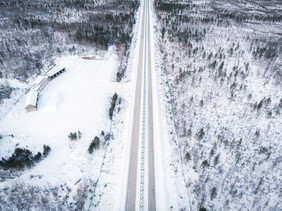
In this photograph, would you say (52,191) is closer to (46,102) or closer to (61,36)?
(46,102)

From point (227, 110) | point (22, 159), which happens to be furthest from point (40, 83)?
point (227, 110)

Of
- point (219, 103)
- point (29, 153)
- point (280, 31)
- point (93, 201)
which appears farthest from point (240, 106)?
point (280, 31)

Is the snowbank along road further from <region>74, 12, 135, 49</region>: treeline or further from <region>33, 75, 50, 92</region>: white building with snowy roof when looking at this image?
<region>74, 12, 135, 49</region>: treeline

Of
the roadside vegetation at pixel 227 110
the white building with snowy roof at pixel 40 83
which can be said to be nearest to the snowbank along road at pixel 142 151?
the roadside vegetation at pixel 227 110

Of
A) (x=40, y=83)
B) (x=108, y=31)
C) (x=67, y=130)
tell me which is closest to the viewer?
(x=67, y=130)

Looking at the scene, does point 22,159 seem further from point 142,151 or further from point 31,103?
point 142,151

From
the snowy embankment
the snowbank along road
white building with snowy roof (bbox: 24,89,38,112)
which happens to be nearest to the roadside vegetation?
the snowbank along road

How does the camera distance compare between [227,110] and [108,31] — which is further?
[108,31]

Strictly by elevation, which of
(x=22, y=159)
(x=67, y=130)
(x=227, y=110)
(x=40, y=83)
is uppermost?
(x=40, y=83)
